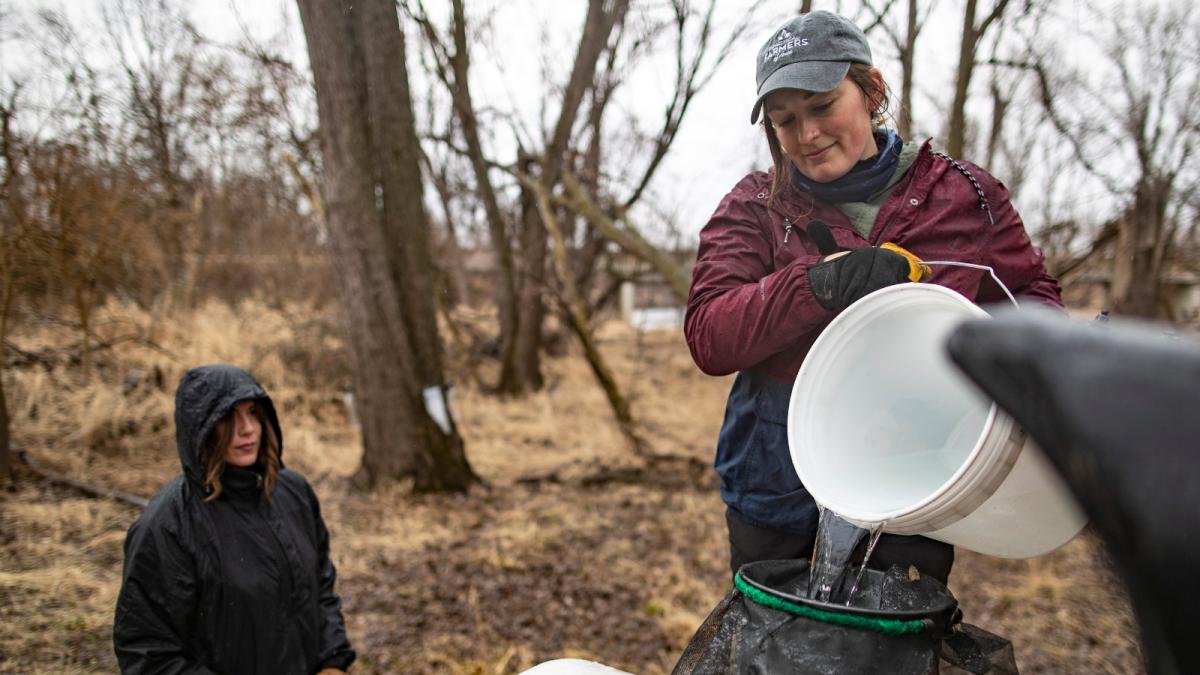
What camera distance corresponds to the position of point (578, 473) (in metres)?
6.66

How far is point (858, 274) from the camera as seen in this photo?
4.21 feet

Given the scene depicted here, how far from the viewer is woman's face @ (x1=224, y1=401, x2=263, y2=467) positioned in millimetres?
2236

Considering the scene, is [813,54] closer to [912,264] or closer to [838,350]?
[912,264]

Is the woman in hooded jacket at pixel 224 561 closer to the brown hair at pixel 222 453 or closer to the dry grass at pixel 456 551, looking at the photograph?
the brown hair at pixel 222 453

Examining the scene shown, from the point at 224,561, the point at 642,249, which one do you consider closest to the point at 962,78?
the point at 642,249

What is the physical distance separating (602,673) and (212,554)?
1.31 metres

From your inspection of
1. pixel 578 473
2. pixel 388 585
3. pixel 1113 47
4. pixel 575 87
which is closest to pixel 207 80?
pixel 575 87

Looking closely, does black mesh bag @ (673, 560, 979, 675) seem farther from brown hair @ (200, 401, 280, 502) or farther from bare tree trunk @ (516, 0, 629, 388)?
bare tree trunk @ (516, 0, 629, 388)

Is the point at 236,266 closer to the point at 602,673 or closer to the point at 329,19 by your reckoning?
the point at 329,19

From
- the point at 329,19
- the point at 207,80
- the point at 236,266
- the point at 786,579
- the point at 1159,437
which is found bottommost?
the point at 786,579

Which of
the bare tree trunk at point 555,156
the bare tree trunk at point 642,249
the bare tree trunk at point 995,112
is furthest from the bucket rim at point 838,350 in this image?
the bare tree trunk at point 995,112

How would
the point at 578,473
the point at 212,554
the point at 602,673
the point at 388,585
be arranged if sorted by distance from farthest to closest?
the point at 578,473 < the point at 388,585 < the point at 212,554 < the point at 602,673

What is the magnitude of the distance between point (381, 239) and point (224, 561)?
3635 millimetres

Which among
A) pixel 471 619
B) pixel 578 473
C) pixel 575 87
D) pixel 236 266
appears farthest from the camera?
pixel 236 266
